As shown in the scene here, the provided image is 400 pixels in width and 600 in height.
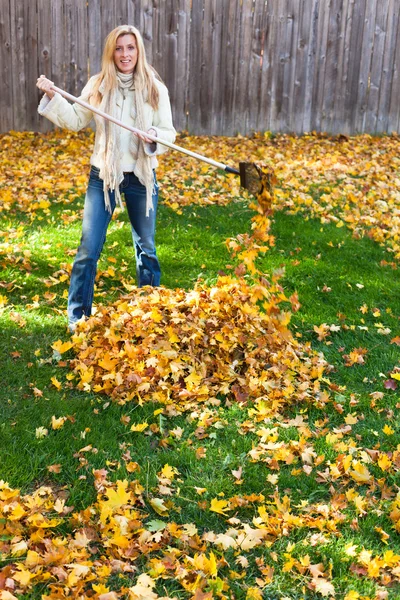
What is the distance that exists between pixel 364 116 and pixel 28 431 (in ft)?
29.0

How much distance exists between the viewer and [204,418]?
400 cm

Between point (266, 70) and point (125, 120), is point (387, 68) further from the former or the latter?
point (125, 120)

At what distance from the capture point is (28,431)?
3.77 meters

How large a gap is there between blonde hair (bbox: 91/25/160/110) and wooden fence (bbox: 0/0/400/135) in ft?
18.8

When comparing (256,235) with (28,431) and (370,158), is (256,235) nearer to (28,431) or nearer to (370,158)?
(28,431)

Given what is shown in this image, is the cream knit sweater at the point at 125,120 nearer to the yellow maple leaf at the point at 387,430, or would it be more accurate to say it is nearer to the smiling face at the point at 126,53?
the smiling face at the point at 126,53

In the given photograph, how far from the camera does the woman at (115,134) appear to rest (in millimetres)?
4562

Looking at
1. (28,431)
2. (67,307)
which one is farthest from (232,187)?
(28,431)

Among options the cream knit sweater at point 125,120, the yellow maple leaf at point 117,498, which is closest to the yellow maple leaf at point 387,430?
the yellow maple leaf at point 117,498

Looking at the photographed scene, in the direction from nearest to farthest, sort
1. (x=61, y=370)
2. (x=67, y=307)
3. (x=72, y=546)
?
(x=72, y=546) < (x=61, y=370) < (x=67, y=307)

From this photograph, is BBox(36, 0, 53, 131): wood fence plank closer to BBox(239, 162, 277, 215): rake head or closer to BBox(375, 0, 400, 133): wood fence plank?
BBox(375, 0, 400, 133): wood fence plank

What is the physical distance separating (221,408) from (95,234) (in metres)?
1.41

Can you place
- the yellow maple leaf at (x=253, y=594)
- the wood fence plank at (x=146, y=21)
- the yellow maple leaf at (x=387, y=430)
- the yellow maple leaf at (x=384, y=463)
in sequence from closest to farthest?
the yellow maple leaf at (x=253, y=594) → the yellow maple leaf at (x=384, y=463) → the yellow maple leaf at (x=387, y=430) → the wood fence plank at (x=146, y=21)

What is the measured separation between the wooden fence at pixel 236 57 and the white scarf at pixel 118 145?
5.77m
